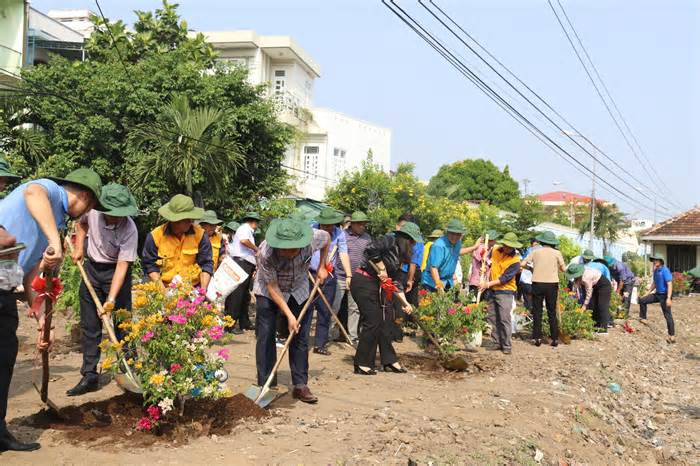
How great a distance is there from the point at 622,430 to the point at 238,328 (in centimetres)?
584

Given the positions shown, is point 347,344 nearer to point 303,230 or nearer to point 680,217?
point 303,230

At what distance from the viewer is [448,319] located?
27.8 feet

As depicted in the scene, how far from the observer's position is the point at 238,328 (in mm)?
10797

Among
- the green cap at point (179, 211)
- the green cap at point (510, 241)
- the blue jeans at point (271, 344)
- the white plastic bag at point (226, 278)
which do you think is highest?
the green cap at point (179, 211)

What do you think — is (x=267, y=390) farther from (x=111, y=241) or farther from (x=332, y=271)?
(x=332, y=271)

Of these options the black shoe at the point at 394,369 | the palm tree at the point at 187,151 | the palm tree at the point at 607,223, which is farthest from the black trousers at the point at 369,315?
the palm tree at the point at 607,223

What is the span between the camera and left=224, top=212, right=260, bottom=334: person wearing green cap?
9938mm

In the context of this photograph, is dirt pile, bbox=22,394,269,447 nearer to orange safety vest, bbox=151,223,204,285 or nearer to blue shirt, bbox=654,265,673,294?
orange safety vest, bbox=151,223,204,285

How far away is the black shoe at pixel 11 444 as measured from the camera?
173 inches

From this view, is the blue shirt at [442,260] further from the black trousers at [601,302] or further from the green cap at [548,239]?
the black trousers at [601,302]

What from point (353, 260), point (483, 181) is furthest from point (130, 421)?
point (483, 181)

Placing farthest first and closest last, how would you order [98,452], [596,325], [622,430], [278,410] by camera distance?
[596,325]
[622,430]
[278,410]
[98,452]

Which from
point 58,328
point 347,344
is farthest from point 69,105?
point 347,344

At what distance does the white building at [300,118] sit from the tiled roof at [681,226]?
615 inches
